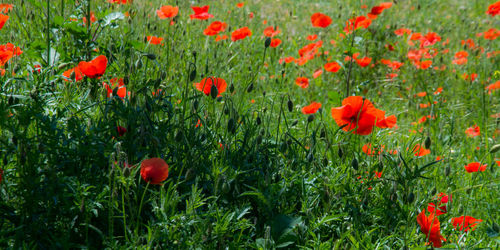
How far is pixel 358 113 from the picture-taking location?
65.0 inches

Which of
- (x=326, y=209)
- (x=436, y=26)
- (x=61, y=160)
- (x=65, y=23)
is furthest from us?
(x=436, y=26)

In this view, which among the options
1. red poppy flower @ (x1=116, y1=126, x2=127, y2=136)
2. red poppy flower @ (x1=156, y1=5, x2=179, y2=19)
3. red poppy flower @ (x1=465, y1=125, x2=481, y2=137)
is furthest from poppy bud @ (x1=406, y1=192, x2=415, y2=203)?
red poppy flower @ (x1=156, y1=5, x2=179, y2=19)

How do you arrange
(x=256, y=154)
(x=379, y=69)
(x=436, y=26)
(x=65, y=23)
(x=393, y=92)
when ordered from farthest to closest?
(x=436, y=26) < (x=379, y=69) < (x=393, y=92) < (x=65, y=23) < (x=256, y=154)

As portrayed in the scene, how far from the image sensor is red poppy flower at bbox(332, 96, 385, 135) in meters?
1.65

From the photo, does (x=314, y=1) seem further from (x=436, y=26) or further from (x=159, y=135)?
(x=159, y=135)

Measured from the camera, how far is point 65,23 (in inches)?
82.6

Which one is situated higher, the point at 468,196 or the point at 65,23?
the point at 65,23

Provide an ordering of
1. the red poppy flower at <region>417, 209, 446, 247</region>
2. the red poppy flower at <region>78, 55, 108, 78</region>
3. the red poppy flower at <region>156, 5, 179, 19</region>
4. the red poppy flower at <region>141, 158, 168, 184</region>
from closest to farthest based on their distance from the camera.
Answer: the red poppy flower at <region>141, 158, 168, 184</region> → the red poppy flower at <region>417, 209, 446, 247</region> → the red poppy flower at <region>78, 55, 108, 78</region> → the red poppy flower at <region>156, 5, 179, 19</region>

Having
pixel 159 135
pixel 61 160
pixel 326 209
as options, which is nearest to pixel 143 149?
pixel 159 135

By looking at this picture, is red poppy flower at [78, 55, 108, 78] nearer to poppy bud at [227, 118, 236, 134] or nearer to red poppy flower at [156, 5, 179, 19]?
poppy bud at [227, 118, 236, 134]

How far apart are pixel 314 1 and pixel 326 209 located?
620 centimetres

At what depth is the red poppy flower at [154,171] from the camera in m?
1.28

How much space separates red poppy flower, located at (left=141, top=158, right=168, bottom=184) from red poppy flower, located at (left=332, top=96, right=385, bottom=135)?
27.4 inches

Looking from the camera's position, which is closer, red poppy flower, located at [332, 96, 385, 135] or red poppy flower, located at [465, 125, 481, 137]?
red poppy flower, located at [332, 96, 385, 135]
